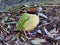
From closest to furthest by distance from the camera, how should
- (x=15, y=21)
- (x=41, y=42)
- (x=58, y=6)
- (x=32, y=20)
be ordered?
1. (x=41, y=42)
2. (x=32, y=20)
3. (x=15, y=21)
4. (x=58, y=6)

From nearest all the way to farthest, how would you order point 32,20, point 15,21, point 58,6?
1. point 32,20
2. point 15,21
3. point 58,6

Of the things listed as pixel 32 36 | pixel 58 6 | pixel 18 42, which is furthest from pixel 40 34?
pixel 58 6

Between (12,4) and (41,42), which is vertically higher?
(12,4)

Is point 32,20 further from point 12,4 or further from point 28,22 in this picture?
point 12,4

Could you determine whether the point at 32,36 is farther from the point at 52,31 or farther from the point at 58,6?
the point at 58,6

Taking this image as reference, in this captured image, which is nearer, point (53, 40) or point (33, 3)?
point (53, 40)

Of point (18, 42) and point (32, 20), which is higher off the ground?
point (32, 20)

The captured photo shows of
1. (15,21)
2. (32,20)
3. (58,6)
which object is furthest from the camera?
(58,6)

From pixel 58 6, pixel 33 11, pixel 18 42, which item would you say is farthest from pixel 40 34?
pixel 58 6

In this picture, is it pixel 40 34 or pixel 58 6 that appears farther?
pixel 58 6
